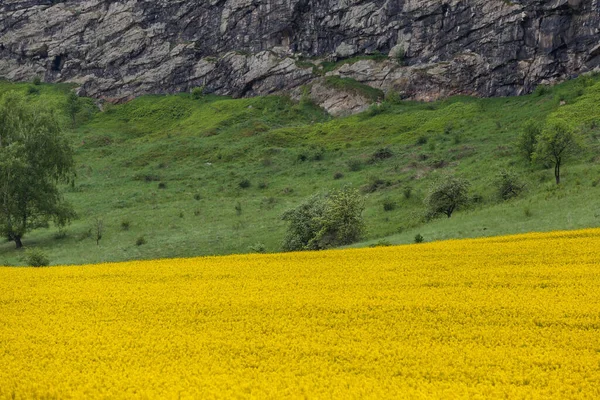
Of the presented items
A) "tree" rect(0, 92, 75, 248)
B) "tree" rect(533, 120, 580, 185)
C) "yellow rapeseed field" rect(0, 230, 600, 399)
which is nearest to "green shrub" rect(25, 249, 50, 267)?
"yellow rapeseed field" rect(0, 230, 600, 399)

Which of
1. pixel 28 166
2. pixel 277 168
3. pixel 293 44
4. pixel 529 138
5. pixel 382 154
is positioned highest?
pixel 293 44

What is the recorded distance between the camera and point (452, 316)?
18.2 meters

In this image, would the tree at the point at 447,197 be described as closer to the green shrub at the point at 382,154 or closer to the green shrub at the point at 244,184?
the green shrub at the point at 382,154

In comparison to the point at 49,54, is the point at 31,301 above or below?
below

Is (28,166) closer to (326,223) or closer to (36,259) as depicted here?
(36,259)

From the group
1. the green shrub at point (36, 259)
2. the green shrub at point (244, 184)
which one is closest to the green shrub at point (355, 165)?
the green shrub at point (244, 184)

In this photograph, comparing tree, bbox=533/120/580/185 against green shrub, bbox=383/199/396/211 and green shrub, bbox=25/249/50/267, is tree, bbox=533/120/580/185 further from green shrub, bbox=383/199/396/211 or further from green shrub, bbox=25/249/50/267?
green shrub, bbox=25/249/50/267

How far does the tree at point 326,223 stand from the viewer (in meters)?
41.9

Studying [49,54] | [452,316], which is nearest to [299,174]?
[452,316]

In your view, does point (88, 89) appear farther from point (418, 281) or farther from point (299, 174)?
point (418, 281)

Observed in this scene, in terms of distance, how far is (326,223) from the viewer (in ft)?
136

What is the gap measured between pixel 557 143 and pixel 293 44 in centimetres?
11253

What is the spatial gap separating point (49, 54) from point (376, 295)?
639 feet

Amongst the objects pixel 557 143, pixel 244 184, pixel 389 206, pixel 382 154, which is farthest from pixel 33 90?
pixel 557 143
